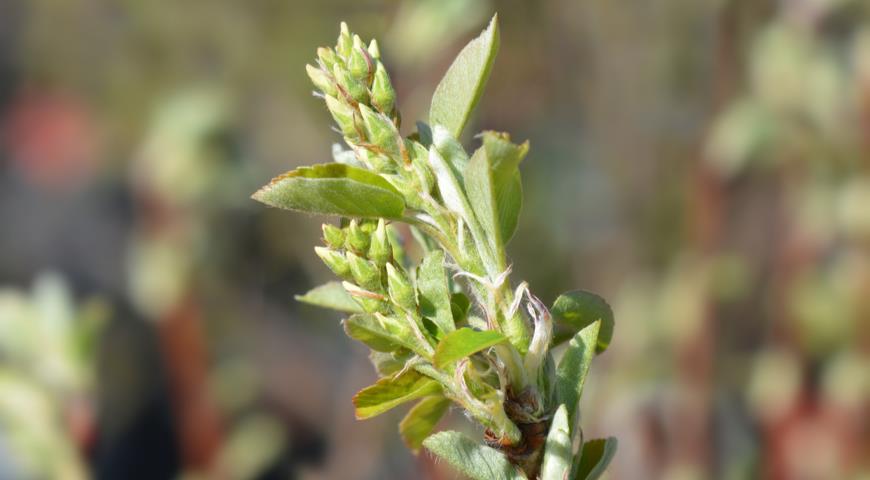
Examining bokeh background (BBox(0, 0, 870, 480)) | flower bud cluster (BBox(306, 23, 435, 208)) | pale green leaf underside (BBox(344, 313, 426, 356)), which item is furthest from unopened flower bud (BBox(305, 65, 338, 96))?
bokeh background (BBox(0, 0, 870, 480))

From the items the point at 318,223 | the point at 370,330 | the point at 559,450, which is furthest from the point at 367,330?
the point at 318,223

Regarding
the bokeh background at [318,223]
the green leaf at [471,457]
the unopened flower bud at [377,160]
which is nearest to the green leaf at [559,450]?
the green leaf at [471,457]

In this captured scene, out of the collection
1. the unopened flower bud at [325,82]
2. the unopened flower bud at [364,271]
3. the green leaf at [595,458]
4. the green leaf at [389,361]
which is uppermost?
the unopened flower bud at [325,82]

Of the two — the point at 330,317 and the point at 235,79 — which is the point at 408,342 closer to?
the point at 330,317

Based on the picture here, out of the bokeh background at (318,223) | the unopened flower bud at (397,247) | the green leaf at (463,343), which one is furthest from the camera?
the bokeh background at (318,223)

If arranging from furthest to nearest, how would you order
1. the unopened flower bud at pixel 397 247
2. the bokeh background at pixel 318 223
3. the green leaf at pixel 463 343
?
1. the bokeh background at pixel 318 223
2. the unopened flower bud at pixel 397 247
3. the green leaf at pixel 463 343

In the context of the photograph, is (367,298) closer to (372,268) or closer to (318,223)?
(372,268)

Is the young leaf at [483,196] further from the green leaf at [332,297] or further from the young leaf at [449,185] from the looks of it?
the green leaf at [332,297]
